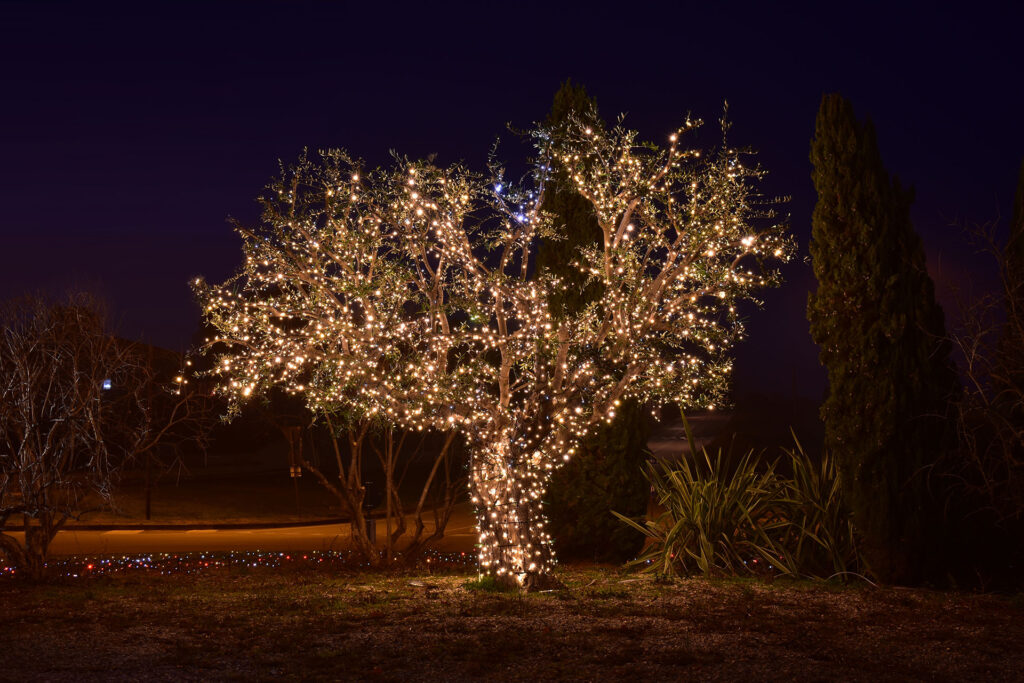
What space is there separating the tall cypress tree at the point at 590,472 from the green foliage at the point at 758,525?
1296mm

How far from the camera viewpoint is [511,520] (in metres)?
8.96

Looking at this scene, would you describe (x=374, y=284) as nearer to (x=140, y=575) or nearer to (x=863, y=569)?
(x=140, y=575)

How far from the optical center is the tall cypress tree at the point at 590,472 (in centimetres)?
1180

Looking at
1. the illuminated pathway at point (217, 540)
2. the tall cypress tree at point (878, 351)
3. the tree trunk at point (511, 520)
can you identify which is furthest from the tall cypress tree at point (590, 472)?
the illuminated pathway at point (217, 540)

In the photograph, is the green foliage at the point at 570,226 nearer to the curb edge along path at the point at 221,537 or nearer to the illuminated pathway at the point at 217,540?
the curb edge along path at the point at 221,537

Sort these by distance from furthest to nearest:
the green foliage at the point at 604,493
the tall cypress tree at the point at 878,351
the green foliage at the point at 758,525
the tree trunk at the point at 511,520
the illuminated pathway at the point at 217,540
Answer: the illuminated pathway at the point at 217,540 < the green foliage at the point at 604,493 < the green foliage at the point at 758,525 < the tree trunk at the point at 511,520 < the tall cypress tree at the point at 878,351

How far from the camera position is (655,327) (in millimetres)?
8984

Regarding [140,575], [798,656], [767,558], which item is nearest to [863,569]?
[767,558]

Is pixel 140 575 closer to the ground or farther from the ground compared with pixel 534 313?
closer to the ground

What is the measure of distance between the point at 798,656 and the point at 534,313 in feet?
14.9

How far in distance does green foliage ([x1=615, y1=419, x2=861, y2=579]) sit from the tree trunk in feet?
6.15

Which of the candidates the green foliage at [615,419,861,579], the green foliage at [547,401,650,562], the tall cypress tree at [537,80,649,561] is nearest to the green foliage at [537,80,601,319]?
the tall cypress tree at [537,80,649,561]

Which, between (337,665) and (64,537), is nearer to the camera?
(337,665)

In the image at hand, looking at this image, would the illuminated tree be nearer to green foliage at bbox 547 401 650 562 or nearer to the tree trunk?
the tree trunk
